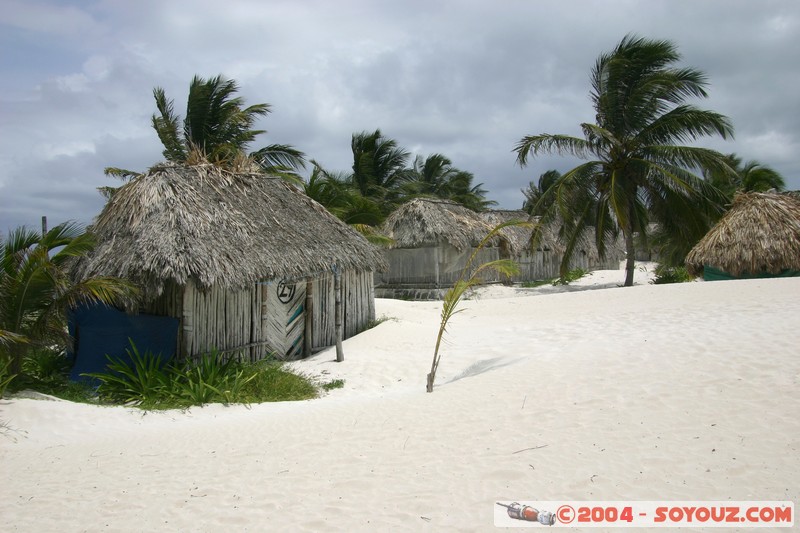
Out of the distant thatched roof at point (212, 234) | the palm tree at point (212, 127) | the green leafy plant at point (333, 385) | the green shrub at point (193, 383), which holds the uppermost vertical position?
the palm tree at point (212, 127)

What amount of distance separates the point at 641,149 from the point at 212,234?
14307 millimetres

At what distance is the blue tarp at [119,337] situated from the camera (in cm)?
869

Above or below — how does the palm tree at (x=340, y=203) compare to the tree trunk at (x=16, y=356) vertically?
above

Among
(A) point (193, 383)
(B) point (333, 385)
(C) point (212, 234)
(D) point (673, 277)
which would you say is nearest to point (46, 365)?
(A) point (193, 383)

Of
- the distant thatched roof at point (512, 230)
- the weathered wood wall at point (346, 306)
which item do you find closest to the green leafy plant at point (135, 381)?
the weathered wood wall at point (346, 306)

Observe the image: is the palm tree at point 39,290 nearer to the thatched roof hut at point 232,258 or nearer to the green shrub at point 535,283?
the thatched roof hut at point 232,258

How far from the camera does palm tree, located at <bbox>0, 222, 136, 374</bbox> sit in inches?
301

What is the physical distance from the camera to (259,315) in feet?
32.7

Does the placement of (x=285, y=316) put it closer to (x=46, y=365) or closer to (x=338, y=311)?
(x=338, y=311)

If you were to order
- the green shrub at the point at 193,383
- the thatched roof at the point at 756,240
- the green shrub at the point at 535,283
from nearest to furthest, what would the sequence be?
the green shrub at the point at 193,383 → the thatched roof at the point at 756,240 → the green shrub at the point at 535,283

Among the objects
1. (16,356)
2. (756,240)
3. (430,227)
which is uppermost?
(430,227)

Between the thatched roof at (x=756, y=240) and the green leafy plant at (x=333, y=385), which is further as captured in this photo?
the thatched roof at (x=756, y=240)

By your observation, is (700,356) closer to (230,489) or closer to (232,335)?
(230,489)

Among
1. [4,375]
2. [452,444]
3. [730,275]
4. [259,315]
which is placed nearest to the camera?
[452,444]
